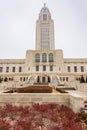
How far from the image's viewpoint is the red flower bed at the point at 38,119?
225 inches

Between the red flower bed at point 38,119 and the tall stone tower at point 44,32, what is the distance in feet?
258

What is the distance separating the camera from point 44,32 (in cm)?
8944

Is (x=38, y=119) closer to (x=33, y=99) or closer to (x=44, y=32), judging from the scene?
(x=33, y=99)

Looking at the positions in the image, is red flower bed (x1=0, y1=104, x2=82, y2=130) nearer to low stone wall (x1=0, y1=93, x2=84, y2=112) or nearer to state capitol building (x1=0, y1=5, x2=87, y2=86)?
low stone wall (x1=0, y1=93, x2=84, y2=112)

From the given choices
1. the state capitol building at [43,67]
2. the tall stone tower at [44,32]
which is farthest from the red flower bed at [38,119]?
the tall stone tower at [44,32]

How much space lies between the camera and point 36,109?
27.8 ft

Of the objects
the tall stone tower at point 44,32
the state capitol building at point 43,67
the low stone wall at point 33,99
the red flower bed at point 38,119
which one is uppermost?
the tall stone tower at point 44,32

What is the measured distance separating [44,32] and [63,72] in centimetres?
4418

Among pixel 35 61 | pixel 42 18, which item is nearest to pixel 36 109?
pixel 35 61

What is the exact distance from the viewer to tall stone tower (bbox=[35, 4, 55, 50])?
8681 centimetres

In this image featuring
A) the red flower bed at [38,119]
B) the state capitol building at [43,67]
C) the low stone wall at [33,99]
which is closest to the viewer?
the red flower bed at [38,119]

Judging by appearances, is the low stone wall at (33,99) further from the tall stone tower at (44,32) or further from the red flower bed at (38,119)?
the tall stone tower at (44,32)

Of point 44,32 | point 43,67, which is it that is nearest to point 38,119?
point 43,67

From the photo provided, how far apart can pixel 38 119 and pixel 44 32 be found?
85666 mm
